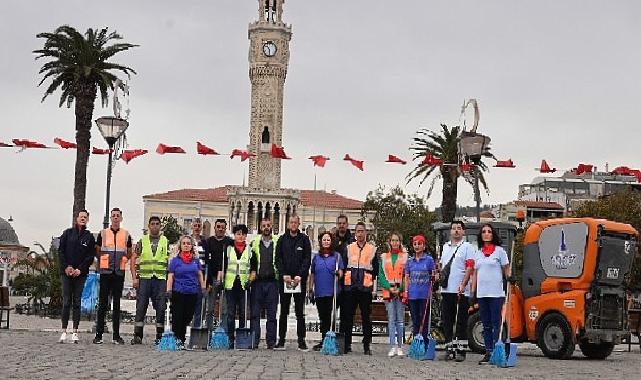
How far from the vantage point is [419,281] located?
1593cm

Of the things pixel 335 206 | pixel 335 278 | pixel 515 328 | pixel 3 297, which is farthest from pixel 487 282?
pixel 335 206

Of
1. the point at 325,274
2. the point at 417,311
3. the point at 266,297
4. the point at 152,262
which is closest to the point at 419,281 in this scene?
the point at 417,311

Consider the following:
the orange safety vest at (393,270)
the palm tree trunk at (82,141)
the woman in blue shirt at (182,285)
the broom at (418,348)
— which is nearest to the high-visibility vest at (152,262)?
the woman in blue shirt at (182,285)

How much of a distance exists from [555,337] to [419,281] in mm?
2962

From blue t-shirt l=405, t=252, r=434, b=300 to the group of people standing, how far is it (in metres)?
0.01

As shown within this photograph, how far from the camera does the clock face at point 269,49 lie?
123375mm

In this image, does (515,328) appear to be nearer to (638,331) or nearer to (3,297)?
(638,331)

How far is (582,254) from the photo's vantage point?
57.5 feet

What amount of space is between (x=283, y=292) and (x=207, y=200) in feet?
444

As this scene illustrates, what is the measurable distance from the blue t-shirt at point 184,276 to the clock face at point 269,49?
10838cm

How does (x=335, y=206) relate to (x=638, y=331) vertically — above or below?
above

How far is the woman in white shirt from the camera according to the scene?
1446 cm

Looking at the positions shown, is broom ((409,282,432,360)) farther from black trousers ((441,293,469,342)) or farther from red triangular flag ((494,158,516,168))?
red triangular flag ((494,158,516,168))

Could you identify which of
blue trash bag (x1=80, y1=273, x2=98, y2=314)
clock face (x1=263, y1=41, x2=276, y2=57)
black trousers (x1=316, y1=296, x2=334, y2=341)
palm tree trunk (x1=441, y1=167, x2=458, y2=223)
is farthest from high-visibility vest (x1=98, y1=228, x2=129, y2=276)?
clock face (x1=263, y1=41, x2=276, y2=57)
